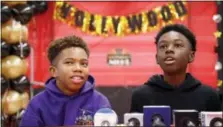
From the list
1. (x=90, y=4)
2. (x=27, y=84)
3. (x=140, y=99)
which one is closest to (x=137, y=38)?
(x=90, y=4)

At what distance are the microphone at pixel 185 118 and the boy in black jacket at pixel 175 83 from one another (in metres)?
0.49

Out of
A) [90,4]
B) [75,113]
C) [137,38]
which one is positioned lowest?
[75,113]

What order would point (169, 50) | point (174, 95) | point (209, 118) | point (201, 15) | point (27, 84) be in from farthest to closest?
point (201, 15) → point (27, 84) → point (174, 95) → point (169, 50) → point (209, 118)

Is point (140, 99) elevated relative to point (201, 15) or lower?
lower

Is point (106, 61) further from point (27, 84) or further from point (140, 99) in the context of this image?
point (140, 99)

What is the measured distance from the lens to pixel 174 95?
59.1 inches

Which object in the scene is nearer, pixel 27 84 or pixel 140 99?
pixel 140 99

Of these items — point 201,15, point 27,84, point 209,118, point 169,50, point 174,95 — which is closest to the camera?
point 209,118

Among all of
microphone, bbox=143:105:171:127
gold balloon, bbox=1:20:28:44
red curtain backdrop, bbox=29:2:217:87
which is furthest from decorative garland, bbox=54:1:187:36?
microphone, bbox=143:105:171:127

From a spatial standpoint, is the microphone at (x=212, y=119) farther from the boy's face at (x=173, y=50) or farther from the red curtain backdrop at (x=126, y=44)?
the red curtain backdrop at (x=126, y=44)

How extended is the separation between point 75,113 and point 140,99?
0.24m

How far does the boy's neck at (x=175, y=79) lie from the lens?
4.95 feet

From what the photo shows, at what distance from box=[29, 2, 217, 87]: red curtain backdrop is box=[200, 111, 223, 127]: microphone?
344 cm

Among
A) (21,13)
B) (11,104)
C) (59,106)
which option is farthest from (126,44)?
(59,106)
